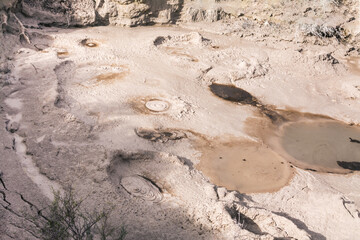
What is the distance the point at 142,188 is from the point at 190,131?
8.06ft

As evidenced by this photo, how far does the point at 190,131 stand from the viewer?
823 cm

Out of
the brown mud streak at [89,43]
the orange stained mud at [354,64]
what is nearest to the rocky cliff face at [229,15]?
the orange stained mud at [354,64]

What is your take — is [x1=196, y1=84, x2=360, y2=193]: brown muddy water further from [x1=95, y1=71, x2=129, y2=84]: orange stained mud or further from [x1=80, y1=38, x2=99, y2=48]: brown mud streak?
[x1=80, y1=38, x2=99, y2=48]: brown mud streak

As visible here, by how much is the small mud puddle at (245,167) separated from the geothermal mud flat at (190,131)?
1.4 inches

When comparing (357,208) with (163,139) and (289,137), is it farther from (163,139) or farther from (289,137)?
(163,139)

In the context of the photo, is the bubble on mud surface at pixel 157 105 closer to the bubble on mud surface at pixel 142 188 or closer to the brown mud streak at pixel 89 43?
the bubble on mud surface at pixel 142 188

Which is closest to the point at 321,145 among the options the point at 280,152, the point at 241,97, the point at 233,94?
the point at 280,152

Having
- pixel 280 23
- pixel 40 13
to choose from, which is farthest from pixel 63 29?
pixel 280 23

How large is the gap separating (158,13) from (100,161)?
31.8 feet

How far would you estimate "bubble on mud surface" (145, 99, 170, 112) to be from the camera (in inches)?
350

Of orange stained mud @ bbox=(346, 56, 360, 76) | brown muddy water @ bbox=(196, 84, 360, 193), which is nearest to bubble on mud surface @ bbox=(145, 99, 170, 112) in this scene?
brown muddy water @ bbox=(196, 84, 360, 193)

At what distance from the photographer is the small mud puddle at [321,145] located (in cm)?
768

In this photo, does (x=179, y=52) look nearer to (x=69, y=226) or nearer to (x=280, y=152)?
(x=280, y=152)

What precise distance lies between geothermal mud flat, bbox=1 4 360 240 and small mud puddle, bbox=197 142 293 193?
0.11 ft
